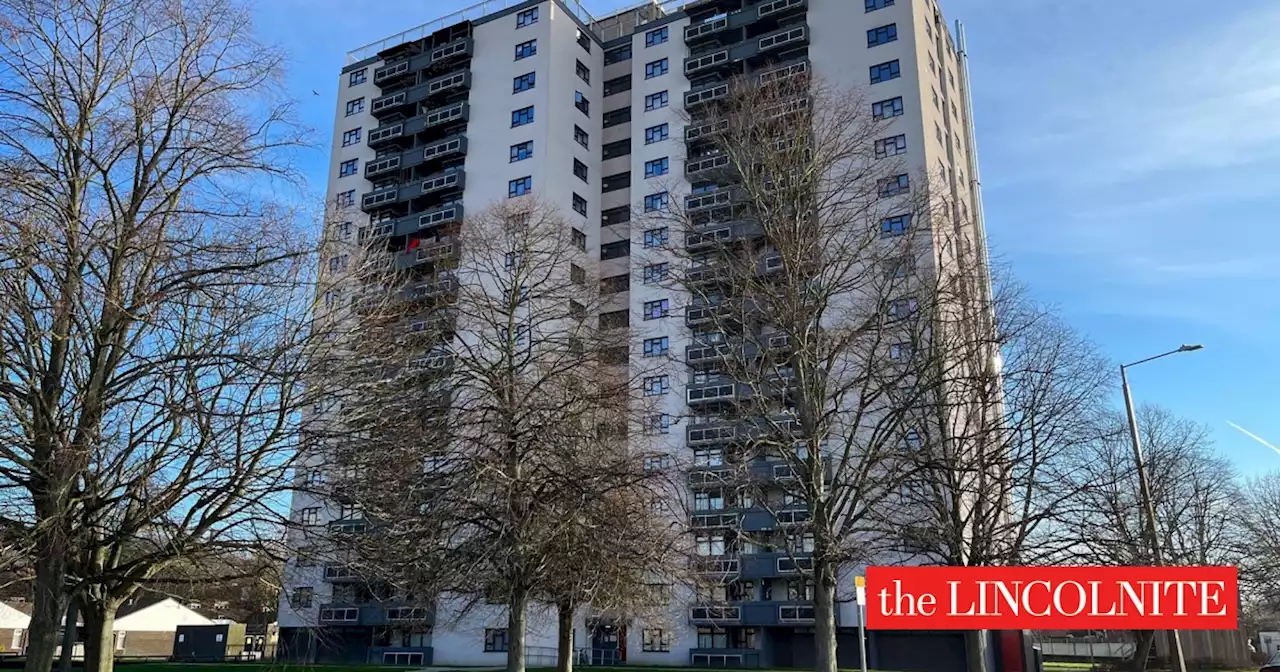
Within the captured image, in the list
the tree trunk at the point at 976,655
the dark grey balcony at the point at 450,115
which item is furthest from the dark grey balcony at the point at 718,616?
the dark grey balcony at the point at 450,115

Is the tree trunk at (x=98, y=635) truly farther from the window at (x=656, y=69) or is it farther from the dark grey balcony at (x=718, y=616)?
the window at (x=656, y=69)

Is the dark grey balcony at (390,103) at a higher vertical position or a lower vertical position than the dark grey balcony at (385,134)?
higher

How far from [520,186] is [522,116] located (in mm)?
5446

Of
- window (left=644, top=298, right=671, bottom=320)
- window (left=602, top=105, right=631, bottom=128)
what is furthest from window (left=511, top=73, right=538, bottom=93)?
window (left=644, top=298, right=671, bottom=320)

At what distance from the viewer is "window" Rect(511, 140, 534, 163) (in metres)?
61.6

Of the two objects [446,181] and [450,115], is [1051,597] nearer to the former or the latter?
[446,181]

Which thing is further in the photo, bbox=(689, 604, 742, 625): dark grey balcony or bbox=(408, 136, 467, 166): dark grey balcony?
bbox=(408, 136, 467, 166): dark grey balcony

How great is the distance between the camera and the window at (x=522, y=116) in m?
62.6

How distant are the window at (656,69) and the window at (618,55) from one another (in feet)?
16.7

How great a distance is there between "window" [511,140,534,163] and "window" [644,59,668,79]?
9.80m

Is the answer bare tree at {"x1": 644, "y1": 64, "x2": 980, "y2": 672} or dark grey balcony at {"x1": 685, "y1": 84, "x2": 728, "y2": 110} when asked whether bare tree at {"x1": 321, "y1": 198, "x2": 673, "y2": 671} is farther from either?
dark grey balcony at {"x1": 685, "y1": 84, "x2": 728, "y2": 110}

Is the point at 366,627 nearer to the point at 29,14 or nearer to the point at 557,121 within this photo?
the point at 557,121

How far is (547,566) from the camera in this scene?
72.4 feet

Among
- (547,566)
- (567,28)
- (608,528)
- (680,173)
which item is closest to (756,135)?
(608,528)
